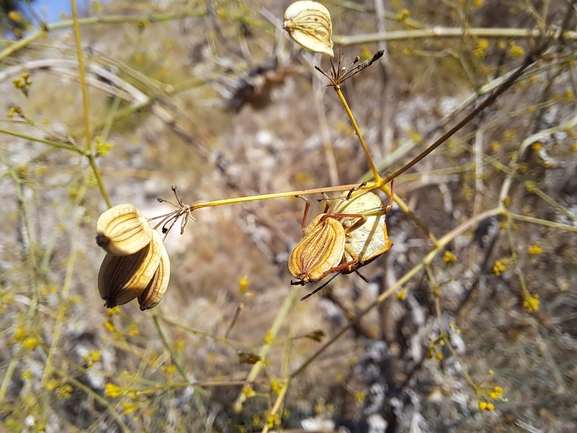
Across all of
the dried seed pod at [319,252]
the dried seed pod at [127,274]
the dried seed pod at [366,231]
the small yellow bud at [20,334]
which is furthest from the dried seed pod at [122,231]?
the small yellow bud at [20,334]

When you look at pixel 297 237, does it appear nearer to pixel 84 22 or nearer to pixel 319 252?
pixel 84 22

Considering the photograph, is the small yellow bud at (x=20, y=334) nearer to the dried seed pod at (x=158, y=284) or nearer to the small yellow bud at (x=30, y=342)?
the small yellow bud at (x=30, y=342)

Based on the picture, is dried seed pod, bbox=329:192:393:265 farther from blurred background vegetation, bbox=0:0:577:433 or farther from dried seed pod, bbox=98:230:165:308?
blurred background vegetation, bbox=0:0:577:433

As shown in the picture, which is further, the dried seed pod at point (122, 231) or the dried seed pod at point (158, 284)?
the dried seed pod at point (158, 284)

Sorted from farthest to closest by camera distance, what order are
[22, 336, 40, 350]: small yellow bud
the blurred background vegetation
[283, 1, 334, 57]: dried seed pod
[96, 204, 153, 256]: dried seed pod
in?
the blurred background vegetation, [22, 336, 40, 350]: small yellow bud, [283, 1, 334, 57]: dried seed pod, [96, 204, 153, 256]: dried seed pod

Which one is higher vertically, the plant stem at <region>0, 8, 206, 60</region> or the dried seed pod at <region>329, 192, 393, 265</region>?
the plant stem at <region>0, 8, 206, 60</region>

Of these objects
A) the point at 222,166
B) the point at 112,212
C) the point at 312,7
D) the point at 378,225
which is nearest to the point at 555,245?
the point at 378,225

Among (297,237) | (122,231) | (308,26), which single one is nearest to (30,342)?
(122,231)

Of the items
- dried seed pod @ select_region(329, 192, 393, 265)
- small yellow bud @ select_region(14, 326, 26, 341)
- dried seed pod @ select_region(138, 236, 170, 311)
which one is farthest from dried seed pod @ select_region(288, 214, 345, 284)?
small yellow bud @ select_region(14, 326, 26, 341)
